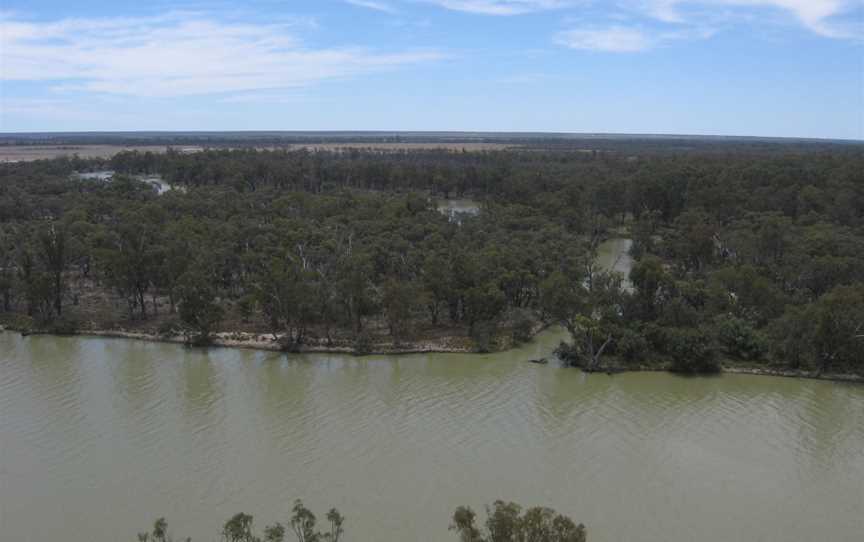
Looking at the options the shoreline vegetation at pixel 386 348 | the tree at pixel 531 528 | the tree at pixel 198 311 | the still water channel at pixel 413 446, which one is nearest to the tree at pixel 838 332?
the shoreline vegetation at pixel 386 348

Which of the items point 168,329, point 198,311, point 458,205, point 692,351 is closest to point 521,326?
point 692,351

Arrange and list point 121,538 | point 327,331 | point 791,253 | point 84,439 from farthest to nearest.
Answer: point 791,253 < point 327,331 < point 84,439 < point 121,538

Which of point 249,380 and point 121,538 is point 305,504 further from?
point 249,380

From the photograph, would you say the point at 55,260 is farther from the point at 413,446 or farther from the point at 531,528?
the point at 531,528

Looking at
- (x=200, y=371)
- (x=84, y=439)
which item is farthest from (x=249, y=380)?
(x=84, y=439)

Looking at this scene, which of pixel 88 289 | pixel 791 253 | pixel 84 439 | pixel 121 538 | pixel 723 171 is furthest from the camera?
pixel 723 171

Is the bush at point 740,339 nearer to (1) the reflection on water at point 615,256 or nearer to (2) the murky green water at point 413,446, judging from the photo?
(2) the murky green water at point 413,446
